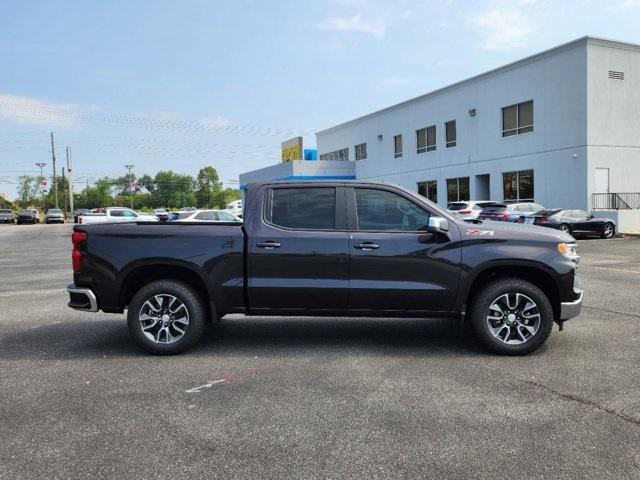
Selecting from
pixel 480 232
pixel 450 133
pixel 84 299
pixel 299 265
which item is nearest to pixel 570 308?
pixel 480 232

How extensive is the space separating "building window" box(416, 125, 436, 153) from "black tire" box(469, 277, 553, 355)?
102 feet

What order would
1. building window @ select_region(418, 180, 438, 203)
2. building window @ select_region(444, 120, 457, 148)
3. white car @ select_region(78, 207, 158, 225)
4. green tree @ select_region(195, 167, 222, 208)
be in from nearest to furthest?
white car @ select_region(78, 207, 158, 225), building window @ select_region(444, 120, 457, 148), building window @ select_region(418, 180, 438, 203), green tree @ select_region(195, 167, 222, 208)

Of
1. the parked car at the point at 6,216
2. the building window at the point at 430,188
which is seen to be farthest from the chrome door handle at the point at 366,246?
the parked car at the point at 6,216

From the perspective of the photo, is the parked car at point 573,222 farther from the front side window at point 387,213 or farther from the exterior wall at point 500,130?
the front side window at point 387,213

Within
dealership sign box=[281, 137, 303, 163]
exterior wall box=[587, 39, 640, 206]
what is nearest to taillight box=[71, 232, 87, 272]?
exterior wall box=[587, 39, 640, 206]

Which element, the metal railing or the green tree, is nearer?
the metal railing

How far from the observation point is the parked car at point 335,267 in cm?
557

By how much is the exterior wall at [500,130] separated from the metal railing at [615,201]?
66 centimetres

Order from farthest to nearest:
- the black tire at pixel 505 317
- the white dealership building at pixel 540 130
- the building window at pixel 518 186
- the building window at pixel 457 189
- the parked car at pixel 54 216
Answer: the parked car at pixel 54 216, the building window at pixel 457 189, the building window at pixel 518 186, the white dealership building at pixel 540 130, the black tire at pixel 505 317

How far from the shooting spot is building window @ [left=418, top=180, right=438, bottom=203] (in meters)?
35.5

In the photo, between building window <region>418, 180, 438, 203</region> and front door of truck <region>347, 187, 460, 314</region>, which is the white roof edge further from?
front door of truck <region>347, 187, 460, 314</region>

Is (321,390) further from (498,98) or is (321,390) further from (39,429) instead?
(498,98)

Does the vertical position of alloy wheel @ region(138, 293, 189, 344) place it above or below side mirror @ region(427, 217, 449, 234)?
below

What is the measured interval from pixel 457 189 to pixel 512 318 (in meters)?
29.0
